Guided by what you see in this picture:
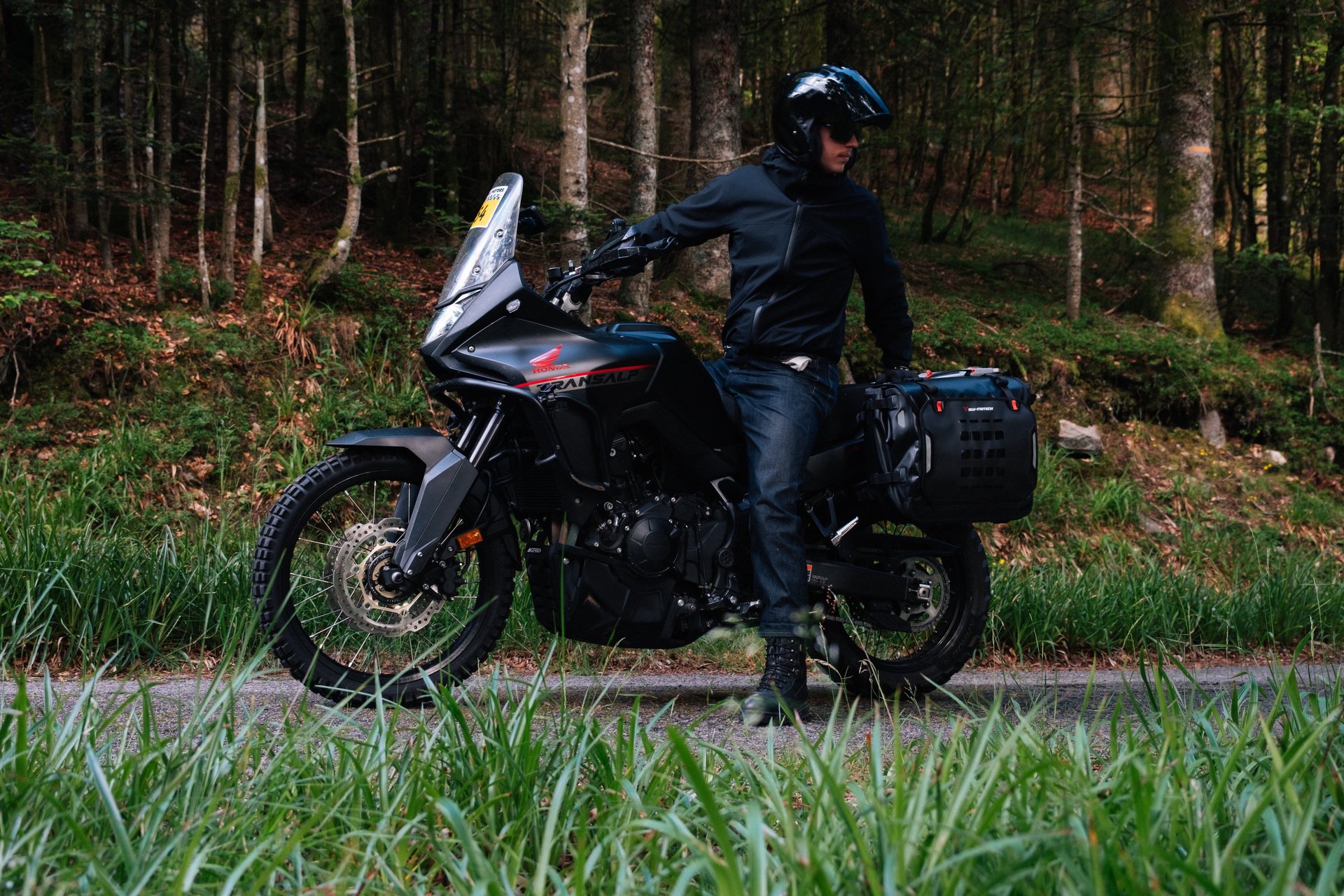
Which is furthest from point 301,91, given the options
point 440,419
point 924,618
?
point 924,618

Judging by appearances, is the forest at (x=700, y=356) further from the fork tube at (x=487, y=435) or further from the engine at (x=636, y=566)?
the fork tube at (x=487, y=435)

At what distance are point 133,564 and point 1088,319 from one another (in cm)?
1089

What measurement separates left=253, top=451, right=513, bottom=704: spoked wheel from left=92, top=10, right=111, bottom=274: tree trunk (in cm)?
545

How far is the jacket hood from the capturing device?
3.97 metres

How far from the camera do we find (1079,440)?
31.5 ft

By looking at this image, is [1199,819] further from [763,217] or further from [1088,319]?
[1088,319]

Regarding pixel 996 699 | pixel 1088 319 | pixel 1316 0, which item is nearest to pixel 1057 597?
pixel 996 699

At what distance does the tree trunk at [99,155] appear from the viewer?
26.1 ft

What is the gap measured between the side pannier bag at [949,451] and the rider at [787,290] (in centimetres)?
25

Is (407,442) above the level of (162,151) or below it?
below

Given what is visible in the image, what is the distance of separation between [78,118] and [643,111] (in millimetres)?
4475

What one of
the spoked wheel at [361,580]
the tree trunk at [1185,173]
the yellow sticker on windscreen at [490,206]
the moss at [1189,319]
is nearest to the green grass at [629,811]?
the spoked wheel at [361,580]

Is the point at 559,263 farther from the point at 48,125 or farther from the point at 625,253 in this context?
the point at 625,253

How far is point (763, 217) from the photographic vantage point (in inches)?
156
